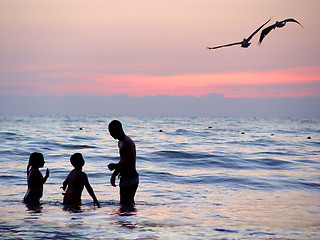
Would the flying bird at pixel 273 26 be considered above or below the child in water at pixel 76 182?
above

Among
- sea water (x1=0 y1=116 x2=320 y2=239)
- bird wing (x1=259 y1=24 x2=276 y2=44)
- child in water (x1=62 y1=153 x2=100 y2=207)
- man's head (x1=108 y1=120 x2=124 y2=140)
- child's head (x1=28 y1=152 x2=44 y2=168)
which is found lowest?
sea water (x1=0 y1=116 x2=320 y2=239)

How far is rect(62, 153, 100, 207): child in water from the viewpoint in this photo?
8055 mm

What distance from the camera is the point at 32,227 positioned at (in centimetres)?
667

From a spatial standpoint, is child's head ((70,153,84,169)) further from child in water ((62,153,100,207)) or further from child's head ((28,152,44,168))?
child's head ((28,152,44,168))

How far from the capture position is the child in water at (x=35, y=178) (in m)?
8.32

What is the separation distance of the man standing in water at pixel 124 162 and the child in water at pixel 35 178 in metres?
1.47

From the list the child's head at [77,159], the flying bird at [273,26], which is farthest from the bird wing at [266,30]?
the child's head at [77,159]

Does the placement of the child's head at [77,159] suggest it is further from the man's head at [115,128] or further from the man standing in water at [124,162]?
the man's head at [115,128]

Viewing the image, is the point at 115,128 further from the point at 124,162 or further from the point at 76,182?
the point at 76,182

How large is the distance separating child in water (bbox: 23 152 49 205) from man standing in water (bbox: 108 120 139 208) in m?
1.47

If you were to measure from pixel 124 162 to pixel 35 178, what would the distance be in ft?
6.38

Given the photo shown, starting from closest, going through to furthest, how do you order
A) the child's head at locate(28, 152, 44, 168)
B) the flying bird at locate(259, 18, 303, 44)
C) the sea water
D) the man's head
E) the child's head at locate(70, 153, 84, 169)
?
the sea water → the man's head → the child's head at locate(70, 153, 84, 169) → the child's head at locate(28, 152, 44, 168) → the flying bird at locate(259, 18, 303, 44)

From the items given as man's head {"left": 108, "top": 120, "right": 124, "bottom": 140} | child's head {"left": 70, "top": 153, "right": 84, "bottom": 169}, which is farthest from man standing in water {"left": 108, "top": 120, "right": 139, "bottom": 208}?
child's head {"left": 70, "top": 153, "right": 84, "bottom": 169}

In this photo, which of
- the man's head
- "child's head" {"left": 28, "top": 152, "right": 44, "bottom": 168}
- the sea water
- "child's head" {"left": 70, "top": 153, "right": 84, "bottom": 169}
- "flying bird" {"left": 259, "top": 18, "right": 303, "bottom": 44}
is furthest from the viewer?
"flying bird" {"left": 259, "top": 18, "right": 303, "bottom": 44}
